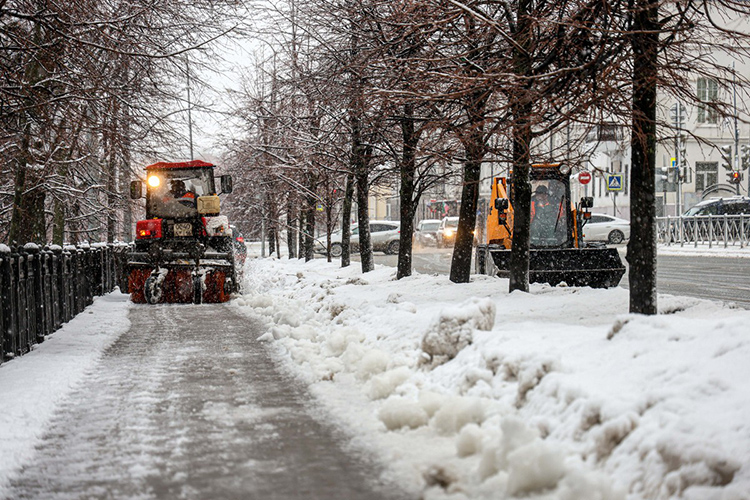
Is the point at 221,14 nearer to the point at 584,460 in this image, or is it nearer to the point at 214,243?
the point at 214,243

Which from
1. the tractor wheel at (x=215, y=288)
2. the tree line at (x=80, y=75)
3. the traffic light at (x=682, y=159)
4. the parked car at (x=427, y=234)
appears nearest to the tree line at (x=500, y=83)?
the traffic light at (x=682, y=159)

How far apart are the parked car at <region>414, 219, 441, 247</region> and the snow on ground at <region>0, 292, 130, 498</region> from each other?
32866mm

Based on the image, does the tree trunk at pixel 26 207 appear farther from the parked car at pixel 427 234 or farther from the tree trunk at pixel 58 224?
the parked car at pixel 427 234

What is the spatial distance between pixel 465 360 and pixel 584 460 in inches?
89.1

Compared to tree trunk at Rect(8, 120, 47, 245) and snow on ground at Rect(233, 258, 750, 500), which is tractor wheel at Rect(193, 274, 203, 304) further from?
snow on ground at Rect(233, 258, 750, 500)

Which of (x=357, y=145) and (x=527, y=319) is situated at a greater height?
(x=357, y=145)

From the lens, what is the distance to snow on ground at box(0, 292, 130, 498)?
516 centimetres

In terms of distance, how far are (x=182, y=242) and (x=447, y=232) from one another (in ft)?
88.5

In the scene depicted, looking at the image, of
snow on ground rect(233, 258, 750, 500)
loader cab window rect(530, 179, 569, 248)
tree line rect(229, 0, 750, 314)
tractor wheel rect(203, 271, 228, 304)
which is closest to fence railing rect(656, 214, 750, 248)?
loader cab window rect(530, 179, 569, 248)

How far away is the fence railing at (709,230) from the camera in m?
32.2

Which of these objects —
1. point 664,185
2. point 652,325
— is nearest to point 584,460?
point 652,325

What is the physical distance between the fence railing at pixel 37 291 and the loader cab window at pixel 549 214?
32.1 ft

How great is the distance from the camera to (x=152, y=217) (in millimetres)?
18328

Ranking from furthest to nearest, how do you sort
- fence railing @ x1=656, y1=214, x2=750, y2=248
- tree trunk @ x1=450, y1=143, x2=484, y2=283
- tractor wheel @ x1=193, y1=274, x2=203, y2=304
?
1. fence railing @ x1=656, y1=214, x2=750, y2=248
2. tractor wheel @ x1=193, y1=274, x2=203, y2=304
3. tree trunk @ x1=450, y1=143, x2=484, y2=283
